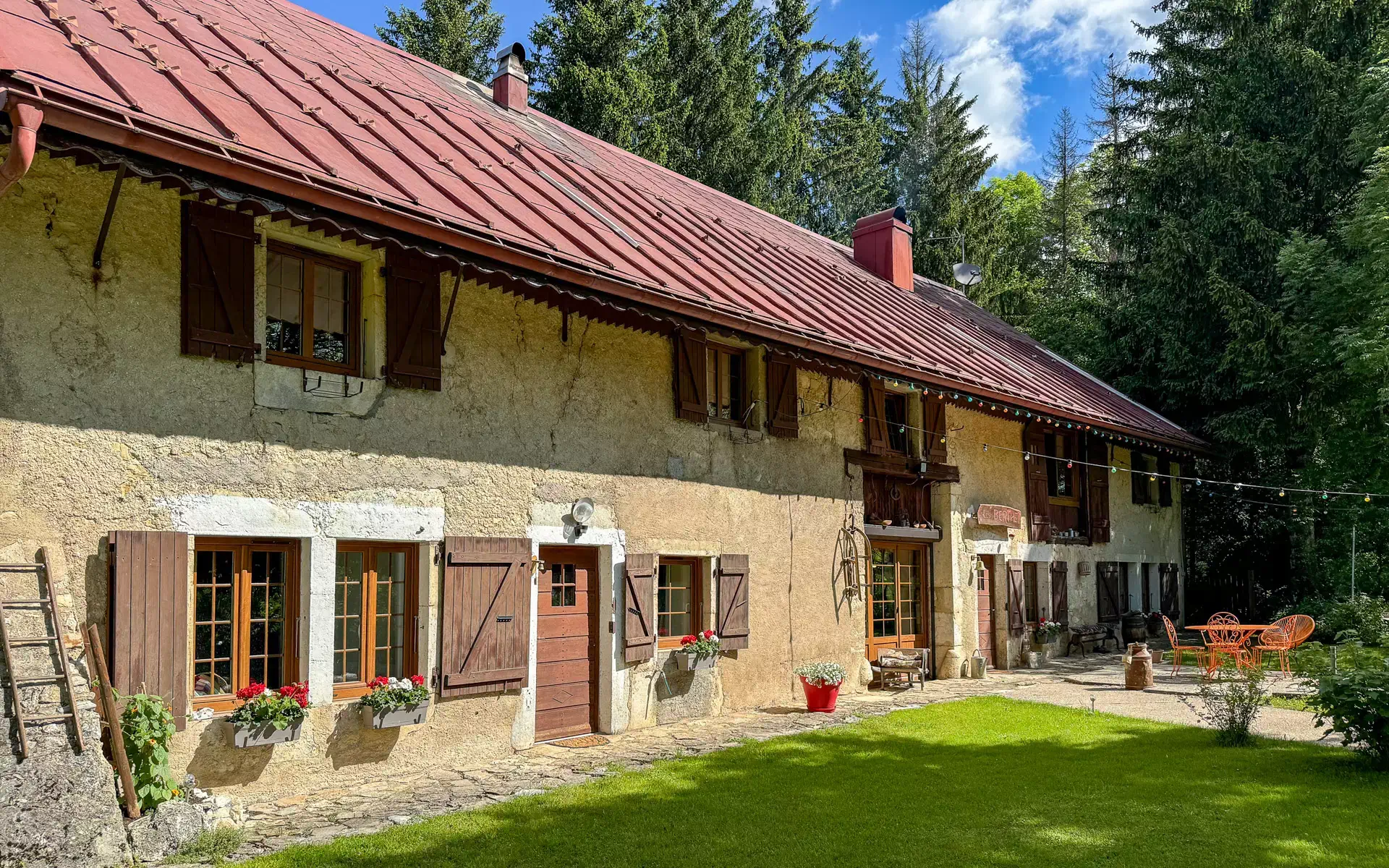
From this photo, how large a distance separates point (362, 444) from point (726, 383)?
4.52 meters

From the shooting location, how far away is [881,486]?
43.7 ft

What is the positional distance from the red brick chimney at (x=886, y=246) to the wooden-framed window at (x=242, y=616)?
1244 centimetres

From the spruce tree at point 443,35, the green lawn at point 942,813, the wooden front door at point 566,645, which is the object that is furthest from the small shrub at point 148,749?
the spruce tree at point 443,35

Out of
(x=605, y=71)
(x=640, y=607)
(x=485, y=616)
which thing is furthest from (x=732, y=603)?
(x=605, y=71)

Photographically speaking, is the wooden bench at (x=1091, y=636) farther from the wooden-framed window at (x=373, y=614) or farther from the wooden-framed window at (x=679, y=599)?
the wooden-framed window at (x=373, y=614)

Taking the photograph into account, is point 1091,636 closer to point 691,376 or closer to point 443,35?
point 691,376

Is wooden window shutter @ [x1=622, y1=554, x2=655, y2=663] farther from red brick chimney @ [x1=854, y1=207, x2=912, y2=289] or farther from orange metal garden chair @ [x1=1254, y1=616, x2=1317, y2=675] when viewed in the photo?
red brick chimney @ [x1=854, y1=207, x2=912, y2=289]

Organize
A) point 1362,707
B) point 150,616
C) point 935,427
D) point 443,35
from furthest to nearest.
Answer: point 443,35, point 935,427, point 1362,707, point 150,616

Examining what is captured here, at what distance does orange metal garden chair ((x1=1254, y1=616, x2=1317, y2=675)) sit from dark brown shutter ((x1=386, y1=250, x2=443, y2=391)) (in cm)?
998

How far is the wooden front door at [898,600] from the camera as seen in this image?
44.1 ft

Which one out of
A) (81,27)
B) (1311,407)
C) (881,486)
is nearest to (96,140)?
(81,27)

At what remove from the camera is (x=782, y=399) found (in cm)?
1151

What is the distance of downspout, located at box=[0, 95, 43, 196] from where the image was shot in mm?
5184

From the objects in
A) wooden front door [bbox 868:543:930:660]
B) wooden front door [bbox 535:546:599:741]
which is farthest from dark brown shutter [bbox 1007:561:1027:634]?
wooden front door [bbox 535:546:599:741]
